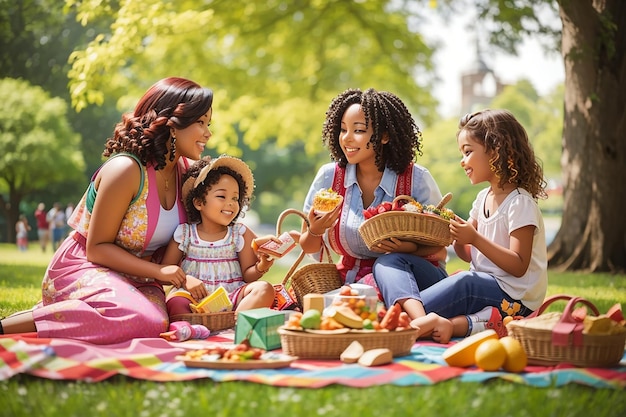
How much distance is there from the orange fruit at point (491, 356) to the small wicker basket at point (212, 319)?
174cm

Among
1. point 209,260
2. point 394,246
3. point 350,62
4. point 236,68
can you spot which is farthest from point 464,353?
point 350,62

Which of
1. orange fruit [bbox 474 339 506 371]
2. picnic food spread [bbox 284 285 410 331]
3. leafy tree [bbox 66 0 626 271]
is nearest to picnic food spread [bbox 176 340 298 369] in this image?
picnic food spread [bbox 284 285 410 331]

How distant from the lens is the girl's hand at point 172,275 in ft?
15.3

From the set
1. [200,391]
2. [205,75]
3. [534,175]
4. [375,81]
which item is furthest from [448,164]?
[200,391]

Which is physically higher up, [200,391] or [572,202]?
[572,202]

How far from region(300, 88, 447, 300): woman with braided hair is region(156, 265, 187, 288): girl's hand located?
814 mm

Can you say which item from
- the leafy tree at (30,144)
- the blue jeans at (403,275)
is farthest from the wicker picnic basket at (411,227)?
the leafy tree at (30,144)

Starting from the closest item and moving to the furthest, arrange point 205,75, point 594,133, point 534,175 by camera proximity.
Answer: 1. point 534,175
2. point 594,133
3. point 205,75

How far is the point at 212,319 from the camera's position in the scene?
477cm

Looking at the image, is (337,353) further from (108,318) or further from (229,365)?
(108,318)

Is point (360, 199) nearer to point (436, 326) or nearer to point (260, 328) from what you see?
point (436, 326)

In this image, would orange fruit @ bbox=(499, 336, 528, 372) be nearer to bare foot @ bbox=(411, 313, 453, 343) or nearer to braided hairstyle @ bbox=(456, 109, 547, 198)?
bare foot @ bbox=(411, 313, 453, 343)

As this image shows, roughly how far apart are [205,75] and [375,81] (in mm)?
4589

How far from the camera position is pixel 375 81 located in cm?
2144
